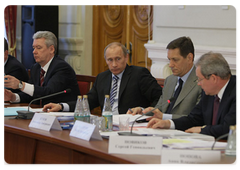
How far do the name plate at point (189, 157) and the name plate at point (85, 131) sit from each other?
522 mm

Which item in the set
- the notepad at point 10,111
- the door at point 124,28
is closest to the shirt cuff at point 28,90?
the notepad at point 10,111

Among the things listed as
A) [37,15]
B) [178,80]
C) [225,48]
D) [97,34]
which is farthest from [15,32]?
[178,80]

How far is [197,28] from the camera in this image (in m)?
5.06

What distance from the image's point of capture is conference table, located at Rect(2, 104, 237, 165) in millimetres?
2096

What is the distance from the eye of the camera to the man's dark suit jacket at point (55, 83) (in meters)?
3.89

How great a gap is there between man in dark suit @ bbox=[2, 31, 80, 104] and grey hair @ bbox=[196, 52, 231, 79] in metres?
1.67

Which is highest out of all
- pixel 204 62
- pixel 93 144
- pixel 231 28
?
pixel 231 28

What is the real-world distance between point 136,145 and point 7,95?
6.78ft

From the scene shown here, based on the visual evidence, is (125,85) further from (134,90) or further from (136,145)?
(136,145)

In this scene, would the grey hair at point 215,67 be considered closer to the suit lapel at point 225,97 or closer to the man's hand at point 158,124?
the suit lapel at point 225,97

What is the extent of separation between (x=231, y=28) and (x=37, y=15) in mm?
3127

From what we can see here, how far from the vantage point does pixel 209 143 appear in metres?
2.26

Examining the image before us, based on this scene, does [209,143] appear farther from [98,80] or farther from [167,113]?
[98,80]

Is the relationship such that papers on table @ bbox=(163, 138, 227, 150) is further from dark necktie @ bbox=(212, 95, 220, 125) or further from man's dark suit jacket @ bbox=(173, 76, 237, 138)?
dark necktie @ bbox=(212, 95, 220, 125)
